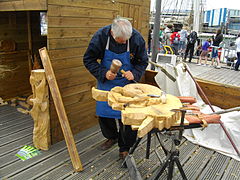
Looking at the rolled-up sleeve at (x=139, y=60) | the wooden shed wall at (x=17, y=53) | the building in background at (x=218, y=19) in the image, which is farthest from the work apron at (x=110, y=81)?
the building in background at (x=218, y=19)

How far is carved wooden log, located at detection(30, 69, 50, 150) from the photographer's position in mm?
2859

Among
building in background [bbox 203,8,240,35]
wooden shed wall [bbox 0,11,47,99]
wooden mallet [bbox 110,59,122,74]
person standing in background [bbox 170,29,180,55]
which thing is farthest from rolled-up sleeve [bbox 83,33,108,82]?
building in background [bbox 203,8,240,35]

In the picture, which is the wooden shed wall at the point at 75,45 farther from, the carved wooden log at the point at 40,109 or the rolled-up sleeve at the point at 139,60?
the rolled-up sleeve at the point at 139,60

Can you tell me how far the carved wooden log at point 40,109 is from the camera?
113 inches

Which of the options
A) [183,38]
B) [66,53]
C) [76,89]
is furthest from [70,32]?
[183,38]

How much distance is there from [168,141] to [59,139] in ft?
5.39

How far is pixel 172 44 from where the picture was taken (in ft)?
35.4

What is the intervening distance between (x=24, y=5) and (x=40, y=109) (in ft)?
4.50

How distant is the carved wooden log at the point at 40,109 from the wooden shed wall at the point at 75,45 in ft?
0.47

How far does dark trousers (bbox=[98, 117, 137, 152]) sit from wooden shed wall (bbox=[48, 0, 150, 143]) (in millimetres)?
682

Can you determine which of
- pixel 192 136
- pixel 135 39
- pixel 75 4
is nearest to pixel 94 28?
pixel 75 4

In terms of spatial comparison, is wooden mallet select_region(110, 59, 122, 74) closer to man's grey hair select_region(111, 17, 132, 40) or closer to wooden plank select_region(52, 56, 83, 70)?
man's grey hair select_region(111, 17, 132, 40)

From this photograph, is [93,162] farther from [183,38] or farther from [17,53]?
[183,38]

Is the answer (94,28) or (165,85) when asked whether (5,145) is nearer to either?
(94,28)
